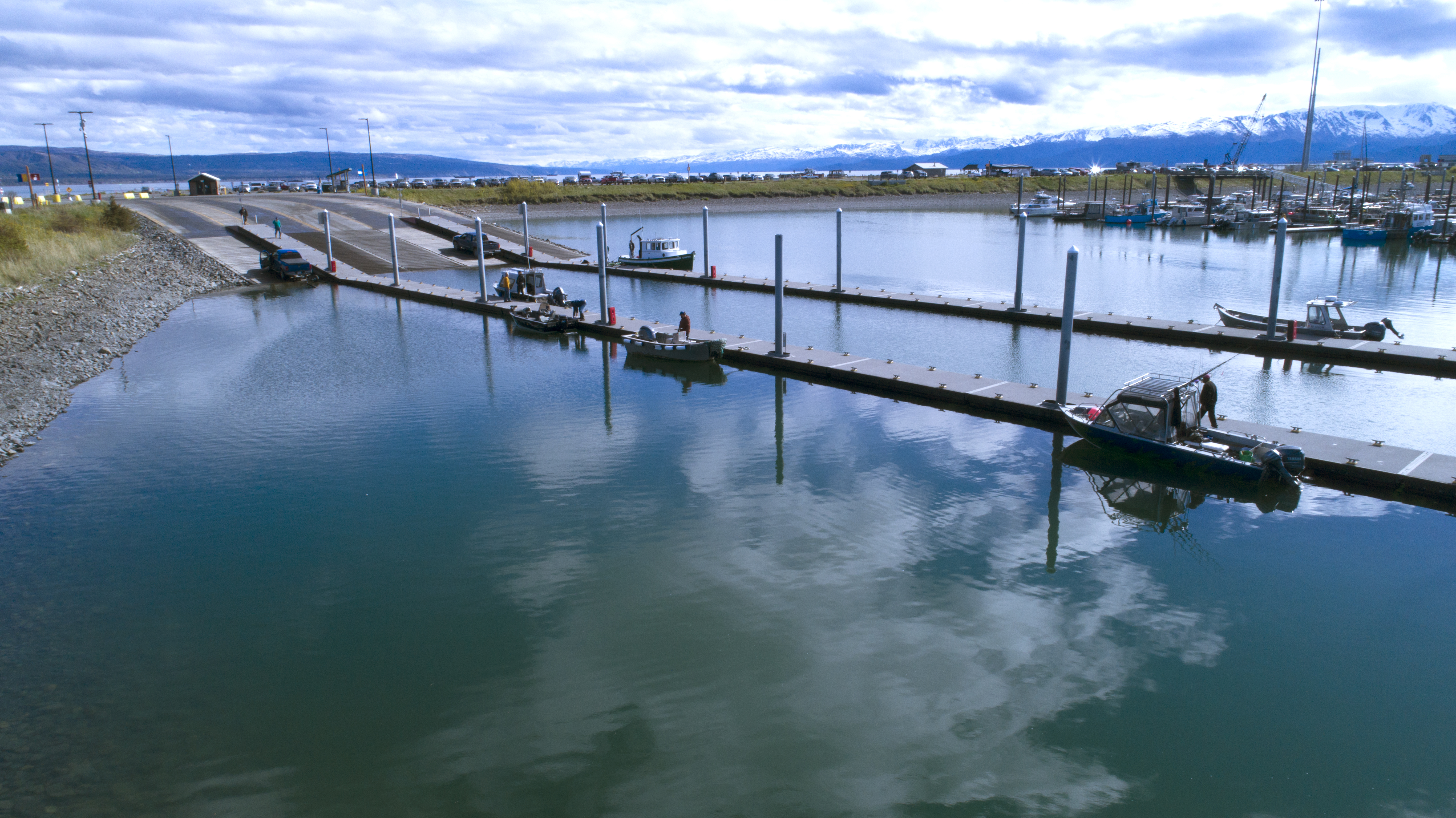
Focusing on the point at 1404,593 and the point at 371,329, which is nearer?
the point at 1404,593

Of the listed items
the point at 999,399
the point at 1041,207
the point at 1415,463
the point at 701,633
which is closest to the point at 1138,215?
the point at 1041,207

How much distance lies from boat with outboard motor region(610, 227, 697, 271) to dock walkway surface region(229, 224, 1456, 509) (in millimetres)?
13392

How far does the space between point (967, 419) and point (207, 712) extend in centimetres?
1682

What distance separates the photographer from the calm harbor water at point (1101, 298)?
22.7 metres

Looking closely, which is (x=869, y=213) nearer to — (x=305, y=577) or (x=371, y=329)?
(x=371, y=329)

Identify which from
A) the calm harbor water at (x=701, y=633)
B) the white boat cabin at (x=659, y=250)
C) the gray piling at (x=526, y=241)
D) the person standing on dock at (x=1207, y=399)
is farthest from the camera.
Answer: the white boat cabin at (x=659, y=250)

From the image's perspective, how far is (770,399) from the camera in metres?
23.5

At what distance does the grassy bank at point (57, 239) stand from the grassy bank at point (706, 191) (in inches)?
1115

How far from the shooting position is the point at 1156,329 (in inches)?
1157

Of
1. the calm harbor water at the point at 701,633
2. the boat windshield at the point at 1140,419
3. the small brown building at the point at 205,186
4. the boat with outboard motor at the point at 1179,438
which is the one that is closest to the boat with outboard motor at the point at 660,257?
the calm harbor water at the point at 701,633

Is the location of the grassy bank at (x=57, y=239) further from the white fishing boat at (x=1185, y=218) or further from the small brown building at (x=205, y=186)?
the white fishing boat at (x=1185, y=218)

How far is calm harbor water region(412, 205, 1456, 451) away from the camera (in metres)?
22.7

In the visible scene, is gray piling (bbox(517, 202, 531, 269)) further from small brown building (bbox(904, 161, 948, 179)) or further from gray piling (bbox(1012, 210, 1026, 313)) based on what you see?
small brown building (bbox(904, 161, 948, 179))

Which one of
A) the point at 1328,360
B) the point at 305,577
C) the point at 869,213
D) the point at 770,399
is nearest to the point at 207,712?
the point at 305,577
